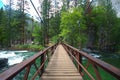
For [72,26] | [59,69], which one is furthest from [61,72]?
[72,26]

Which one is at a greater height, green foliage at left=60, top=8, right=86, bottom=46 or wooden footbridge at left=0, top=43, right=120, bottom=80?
green foliage at left=60, top=8, right=86, bottom=46

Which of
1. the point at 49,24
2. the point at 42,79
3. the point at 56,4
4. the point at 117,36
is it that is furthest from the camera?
the point at 56,4

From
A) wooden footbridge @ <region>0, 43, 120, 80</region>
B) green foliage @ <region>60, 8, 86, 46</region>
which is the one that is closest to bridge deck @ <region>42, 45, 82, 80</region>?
wooden footbridge @ <region>0, 43, 120, 80</region>

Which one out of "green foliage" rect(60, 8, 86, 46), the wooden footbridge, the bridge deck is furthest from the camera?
"green foliage" rect(60, 8, 86, 46)

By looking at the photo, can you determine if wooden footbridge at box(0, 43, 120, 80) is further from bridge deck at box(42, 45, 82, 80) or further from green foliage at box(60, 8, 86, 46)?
green foliage at box(60, 8, 86, 46)

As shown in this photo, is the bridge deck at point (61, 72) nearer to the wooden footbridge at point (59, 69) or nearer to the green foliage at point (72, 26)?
the wooden footbridge at point (59, 69)

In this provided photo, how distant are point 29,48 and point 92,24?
561 inches

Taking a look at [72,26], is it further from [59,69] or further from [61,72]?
[61,72]

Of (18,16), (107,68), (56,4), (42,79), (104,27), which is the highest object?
(56,4)

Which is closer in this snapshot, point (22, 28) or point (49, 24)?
point (22, 28)

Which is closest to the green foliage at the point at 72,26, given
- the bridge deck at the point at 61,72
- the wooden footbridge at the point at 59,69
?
the bridge deck at the point at 61,72

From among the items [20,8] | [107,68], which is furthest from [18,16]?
[107,68]

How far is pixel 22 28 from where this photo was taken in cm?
4672

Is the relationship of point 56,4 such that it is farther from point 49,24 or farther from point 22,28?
point 22,28
